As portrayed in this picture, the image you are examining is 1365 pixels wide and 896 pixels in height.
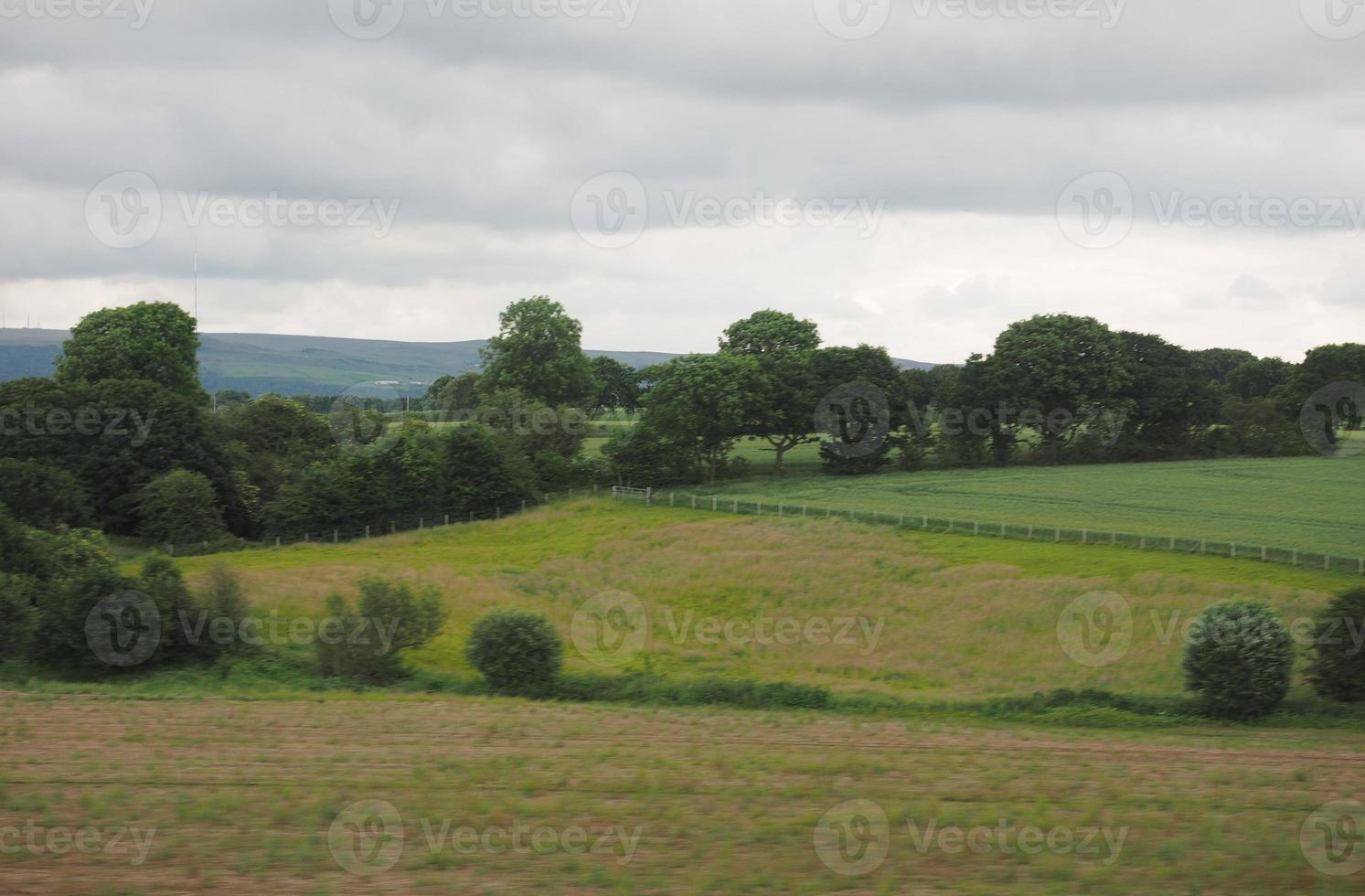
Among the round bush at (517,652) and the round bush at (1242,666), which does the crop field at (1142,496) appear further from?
the round bush at (517,652)

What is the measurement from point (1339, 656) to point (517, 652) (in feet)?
71.0

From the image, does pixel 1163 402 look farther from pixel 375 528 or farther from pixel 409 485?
pixel 375 528

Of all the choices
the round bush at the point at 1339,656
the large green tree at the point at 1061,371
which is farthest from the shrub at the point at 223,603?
the large green tree at the point at 1061,371

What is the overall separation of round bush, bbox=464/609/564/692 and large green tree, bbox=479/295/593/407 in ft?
202

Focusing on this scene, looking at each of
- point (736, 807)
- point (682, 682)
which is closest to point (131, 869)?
point (736, 807)

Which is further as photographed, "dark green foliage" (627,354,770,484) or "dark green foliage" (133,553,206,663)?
"dark green foliage" (627,354,770,484)

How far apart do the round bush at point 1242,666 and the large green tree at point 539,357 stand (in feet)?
223

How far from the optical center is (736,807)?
14758 mm

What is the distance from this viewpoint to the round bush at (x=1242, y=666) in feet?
89.5

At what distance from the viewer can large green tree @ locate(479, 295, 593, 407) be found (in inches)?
3585

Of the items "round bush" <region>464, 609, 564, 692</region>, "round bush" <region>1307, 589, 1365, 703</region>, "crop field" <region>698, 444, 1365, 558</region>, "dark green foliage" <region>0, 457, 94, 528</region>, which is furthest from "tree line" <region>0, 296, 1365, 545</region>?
"round bush" <region>1307, 589, 1365, 703</region>

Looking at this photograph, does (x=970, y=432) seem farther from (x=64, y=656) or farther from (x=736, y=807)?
(x=736, y=807)

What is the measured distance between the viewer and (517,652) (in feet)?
95.0

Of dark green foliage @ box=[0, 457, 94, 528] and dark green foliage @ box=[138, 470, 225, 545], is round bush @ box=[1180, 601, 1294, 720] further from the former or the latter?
dark green foliage @ box=[138, 470, 225, 545]
